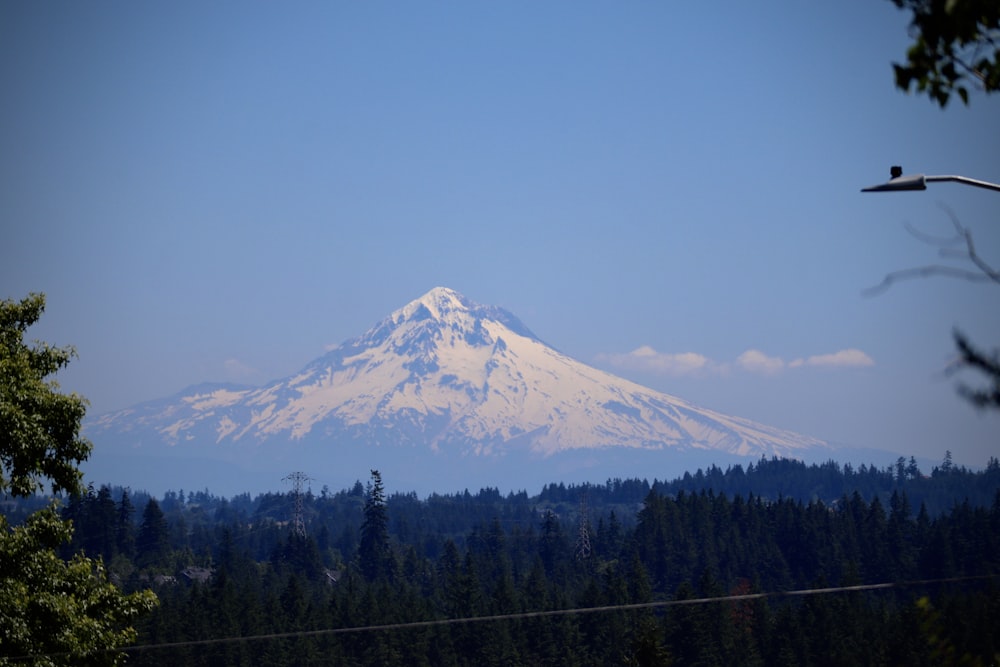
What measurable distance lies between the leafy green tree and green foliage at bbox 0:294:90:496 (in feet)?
0.06

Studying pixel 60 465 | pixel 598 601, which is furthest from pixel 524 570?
pixel 60 465

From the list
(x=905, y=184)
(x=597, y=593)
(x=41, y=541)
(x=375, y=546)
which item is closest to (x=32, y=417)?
(x=41, y=541)

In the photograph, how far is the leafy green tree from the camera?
20.8 m

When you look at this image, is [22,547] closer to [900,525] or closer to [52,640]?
[52,640]

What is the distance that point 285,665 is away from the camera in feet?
368

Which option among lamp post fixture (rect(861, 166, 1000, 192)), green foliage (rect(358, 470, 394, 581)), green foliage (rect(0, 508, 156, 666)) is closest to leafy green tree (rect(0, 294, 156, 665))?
green foliage (rect(0, 508, 156, 666))

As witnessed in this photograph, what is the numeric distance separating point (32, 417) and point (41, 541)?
2.30m

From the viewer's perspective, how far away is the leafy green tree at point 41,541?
20.8 metres

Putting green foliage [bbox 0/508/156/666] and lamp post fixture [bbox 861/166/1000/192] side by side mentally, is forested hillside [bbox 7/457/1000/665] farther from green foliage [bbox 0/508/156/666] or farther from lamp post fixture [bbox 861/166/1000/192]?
green foliage [bbox 0/508/156/666]

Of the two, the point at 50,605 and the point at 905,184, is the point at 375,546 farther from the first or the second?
the point at 905,184

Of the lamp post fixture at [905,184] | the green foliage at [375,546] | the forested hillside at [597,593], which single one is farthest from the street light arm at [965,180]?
the green foliage at [375,546]

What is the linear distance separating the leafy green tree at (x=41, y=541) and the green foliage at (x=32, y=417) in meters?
0.02

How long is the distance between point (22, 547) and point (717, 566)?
16705 cm

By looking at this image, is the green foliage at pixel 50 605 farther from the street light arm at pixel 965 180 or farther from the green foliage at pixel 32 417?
the street light arm at pixel 965 180
